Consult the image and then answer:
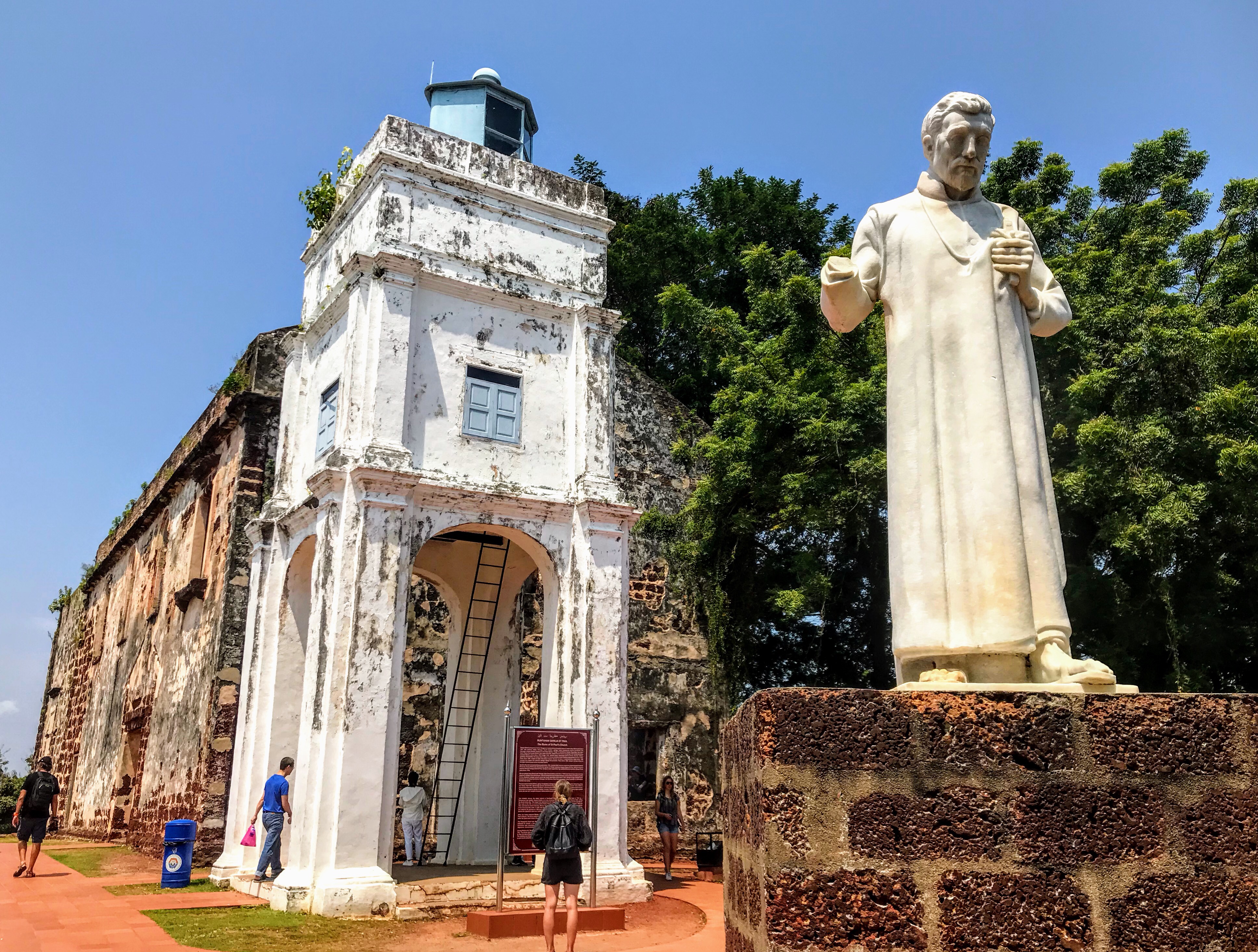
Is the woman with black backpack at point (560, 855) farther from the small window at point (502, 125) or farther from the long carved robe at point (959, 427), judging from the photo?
the small window at point (502, 125)

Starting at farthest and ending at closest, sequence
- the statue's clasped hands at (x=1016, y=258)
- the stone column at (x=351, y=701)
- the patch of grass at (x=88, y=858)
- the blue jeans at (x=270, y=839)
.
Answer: the patch of grass at (x=88, y=858), the blue jeans at (x=270, y=839), the stone column at (x=351, y=701), the statue's clasped hands at (x=1016, y=258)

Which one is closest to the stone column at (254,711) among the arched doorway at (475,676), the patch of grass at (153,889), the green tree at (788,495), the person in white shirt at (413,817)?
the patch of grass at (153,889)

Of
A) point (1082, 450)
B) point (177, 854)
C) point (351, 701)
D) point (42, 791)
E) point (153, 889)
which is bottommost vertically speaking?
point (153, 889)

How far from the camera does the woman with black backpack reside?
7145mm

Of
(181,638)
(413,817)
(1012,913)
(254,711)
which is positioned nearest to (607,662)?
(254,711)

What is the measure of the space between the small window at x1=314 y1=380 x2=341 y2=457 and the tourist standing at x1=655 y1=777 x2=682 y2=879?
602 cm

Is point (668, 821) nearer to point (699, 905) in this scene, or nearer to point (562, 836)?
point (699, 905)

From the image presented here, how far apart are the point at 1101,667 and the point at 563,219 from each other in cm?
993

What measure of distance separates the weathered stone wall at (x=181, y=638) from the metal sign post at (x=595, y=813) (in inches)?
203

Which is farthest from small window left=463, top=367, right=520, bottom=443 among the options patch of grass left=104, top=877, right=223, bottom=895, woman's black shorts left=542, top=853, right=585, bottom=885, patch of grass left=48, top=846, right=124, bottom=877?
patch of grass left=48, top=846, right=124, bottom=877

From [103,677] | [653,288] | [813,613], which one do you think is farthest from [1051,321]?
[103,677]

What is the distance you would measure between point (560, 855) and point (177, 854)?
5.70 metres

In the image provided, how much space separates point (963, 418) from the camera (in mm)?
3314

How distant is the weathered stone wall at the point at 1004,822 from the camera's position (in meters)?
2.57
